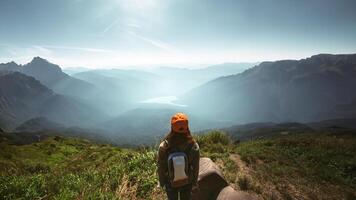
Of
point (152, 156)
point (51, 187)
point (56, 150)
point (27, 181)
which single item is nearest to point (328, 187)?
point (152, 156)

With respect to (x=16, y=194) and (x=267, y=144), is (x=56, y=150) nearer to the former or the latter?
(x=267, y=144)

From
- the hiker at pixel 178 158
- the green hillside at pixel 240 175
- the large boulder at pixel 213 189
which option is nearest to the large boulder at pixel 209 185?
the large boulder at pixel 213 189

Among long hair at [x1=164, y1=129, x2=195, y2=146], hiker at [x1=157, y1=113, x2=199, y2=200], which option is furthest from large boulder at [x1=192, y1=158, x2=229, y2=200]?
long hair at [x1=164, y1=129, x2=195, y2=146]

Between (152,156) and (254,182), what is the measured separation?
4.96 m

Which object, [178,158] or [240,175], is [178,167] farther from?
[240,175]

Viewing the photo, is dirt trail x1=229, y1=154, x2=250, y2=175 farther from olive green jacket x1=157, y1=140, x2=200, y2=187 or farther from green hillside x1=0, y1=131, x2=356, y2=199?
olive green jacket x1=157, y1=140, x2=200, y2=187

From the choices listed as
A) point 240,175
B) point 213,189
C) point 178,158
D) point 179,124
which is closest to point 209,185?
point 213,189

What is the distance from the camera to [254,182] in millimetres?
12000

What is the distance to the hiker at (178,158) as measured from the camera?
708 cm

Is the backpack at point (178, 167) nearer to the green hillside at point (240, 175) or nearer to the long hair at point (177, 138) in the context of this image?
the long hair at point (177, 138)

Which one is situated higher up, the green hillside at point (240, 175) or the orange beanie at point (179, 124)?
the orange beanie at point (179, 124)

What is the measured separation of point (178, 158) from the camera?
7.10 meters

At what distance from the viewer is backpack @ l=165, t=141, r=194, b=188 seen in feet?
23.3

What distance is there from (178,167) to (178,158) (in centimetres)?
23
